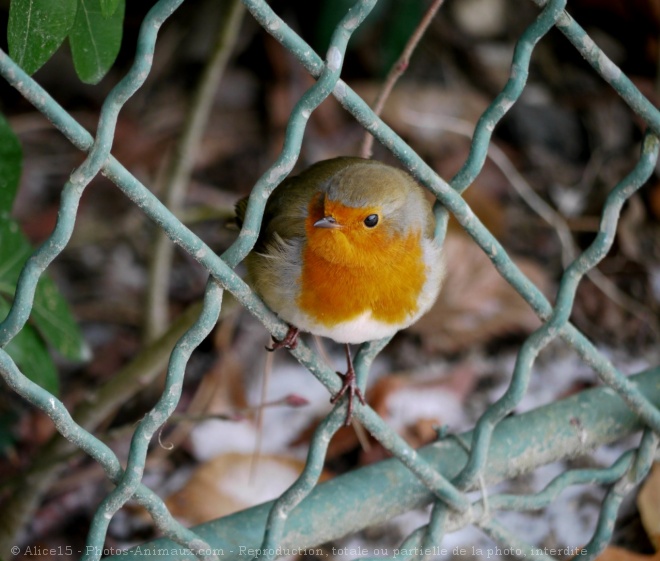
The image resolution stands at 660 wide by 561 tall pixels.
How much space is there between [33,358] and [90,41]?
0.70 meters

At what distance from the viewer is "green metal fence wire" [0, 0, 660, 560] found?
1.20 meters

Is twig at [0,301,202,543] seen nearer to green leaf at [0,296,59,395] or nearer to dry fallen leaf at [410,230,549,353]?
green leaf at [0,296,59,395]

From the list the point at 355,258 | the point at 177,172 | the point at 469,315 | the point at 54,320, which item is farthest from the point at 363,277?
the point at 469,315

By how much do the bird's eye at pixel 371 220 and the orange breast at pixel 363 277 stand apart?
3cm

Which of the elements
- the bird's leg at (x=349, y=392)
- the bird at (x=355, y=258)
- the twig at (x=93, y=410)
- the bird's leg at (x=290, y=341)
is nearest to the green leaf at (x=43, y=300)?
the twig at (x=93, y=410)

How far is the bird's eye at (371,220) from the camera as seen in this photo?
176 cm

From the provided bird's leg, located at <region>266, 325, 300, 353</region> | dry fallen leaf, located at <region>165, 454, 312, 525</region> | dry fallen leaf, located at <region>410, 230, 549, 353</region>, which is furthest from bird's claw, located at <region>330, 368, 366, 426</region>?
dry fallen leaf, located at <region>410, 230, 549, 353</region>

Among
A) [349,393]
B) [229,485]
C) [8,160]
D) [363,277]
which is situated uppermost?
[8,160]

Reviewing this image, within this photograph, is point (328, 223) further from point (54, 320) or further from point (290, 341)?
point (54, 320)

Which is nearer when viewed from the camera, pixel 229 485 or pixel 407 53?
pixel 407 53

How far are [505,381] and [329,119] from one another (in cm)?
148

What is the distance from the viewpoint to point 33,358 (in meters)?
1.75

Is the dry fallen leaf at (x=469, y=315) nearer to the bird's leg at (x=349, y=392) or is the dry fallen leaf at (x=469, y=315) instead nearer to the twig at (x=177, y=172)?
the twig at (x=177, y=172)

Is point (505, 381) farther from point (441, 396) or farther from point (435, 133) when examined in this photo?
point (435, 133)
